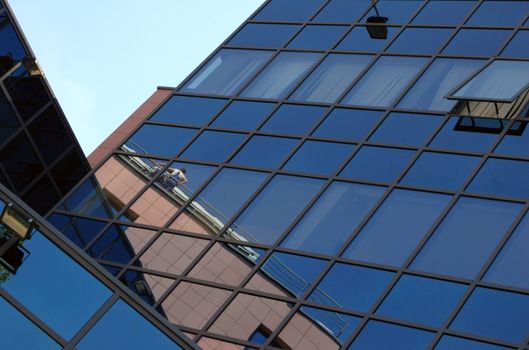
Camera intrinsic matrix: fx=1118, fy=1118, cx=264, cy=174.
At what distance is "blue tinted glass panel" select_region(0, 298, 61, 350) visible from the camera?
19.3m

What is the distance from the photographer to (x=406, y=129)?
29.8 meters

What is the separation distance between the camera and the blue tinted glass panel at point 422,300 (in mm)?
24344

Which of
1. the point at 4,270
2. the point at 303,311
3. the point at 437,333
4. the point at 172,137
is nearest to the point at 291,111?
the point at 172,137

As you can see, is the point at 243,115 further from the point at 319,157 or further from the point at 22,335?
the point at 22,335

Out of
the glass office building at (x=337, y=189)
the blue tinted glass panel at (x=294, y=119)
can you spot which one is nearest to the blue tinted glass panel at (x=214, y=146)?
the glass office building at (x=337, y=189)

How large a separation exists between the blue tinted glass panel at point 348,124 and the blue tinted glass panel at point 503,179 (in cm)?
389

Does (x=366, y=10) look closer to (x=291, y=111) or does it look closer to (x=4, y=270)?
(x=291, y=111)

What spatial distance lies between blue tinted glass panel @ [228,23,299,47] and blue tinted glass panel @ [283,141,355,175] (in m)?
5.93

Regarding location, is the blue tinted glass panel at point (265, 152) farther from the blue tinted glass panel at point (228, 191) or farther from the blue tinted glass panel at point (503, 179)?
the blue tinted glass panel at point (503, 179)

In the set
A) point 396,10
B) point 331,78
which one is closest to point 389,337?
point 331,78

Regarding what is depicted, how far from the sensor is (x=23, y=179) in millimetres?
31688

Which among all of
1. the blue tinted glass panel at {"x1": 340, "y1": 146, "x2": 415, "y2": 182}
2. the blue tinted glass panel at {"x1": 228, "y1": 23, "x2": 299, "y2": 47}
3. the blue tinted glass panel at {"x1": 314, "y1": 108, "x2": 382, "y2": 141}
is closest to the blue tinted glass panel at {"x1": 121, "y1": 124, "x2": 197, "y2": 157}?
the blue tinted glass panel at {"x1": 314, "y1": 108, "x2": 382, "y2": 141}

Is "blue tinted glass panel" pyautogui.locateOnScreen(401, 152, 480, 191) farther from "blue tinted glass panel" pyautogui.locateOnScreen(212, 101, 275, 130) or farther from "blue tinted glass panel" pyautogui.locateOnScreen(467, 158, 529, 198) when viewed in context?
"blue tinted glass panel" pyautogui.locateOnScreen(212, 101, 275, 130)

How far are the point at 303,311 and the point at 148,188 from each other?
7.07m
